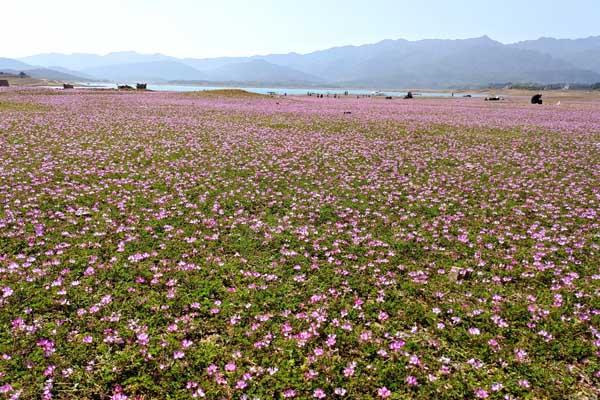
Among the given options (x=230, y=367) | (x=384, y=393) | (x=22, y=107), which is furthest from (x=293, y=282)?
(x=22, y=107)

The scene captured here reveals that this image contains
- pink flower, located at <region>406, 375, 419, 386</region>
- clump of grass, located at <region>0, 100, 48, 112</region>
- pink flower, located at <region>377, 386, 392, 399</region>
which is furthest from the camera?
clump of grass, located at <region>0, 100, 48, 112</region>

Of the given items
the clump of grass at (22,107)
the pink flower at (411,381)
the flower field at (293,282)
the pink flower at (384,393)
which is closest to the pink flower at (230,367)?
the flower field at (293,282)

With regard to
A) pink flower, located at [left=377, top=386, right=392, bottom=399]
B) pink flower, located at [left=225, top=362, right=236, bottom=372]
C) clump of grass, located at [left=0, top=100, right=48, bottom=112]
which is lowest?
pink flower, located at [left=377, top=386, right=392, bottom=399]

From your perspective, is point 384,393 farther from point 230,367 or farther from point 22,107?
point 22,107

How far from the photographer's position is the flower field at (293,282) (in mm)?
6008

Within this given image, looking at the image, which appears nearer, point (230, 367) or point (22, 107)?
point (230, 367)

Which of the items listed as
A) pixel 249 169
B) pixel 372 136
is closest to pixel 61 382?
pixel 249 169

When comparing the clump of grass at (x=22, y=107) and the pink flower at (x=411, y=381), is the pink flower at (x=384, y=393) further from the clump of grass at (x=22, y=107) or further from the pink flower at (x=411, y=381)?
the clump of grass at (x=22, y=107)

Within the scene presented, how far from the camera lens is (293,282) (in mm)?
8695

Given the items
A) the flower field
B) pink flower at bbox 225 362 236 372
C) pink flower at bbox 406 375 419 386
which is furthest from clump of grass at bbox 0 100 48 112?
pink flower at bbox 406 375 419 386

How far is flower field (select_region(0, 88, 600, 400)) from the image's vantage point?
6008 mm

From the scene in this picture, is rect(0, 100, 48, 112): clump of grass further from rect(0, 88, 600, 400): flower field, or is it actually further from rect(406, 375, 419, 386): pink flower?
rect(406, 375, 419, 386): pink flower

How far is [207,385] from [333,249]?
5349mm

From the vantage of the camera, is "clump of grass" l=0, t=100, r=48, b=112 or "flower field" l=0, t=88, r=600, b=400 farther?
"clump of grass" l=0, t=100, r=48, b=112
